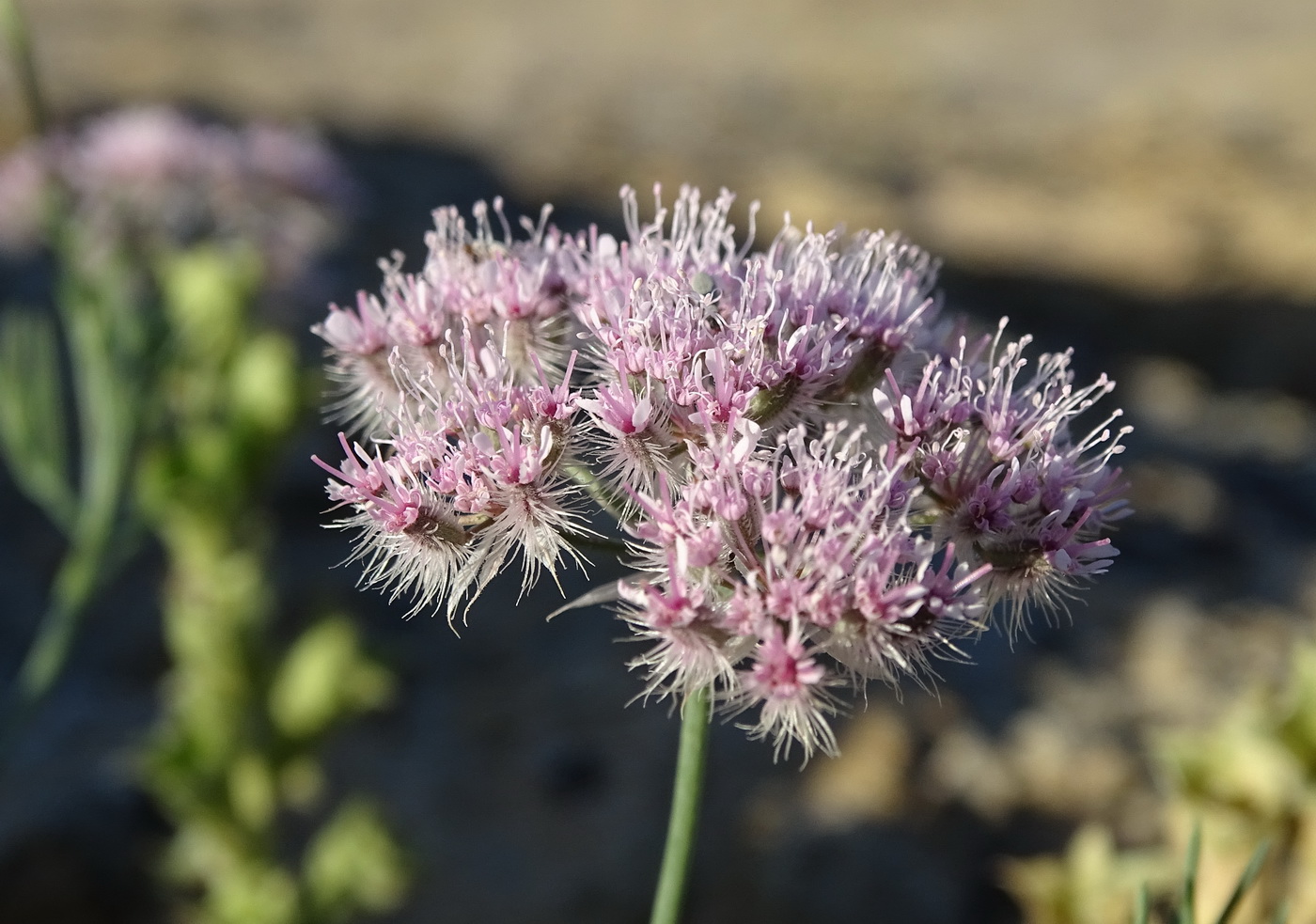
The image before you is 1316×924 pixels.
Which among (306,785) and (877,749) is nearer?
(306,785)

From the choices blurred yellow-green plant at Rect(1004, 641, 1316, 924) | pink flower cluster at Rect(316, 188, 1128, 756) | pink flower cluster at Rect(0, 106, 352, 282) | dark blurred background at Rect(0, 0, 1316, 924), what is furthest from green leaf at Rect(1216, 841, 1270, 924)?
pink flower cluster at Rect(0, 106, 352, 282)

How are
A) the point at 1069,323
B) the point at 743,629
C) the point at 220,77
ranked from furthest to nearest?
the point at 220,77 → the point at 1069,323 → the point at 743,629

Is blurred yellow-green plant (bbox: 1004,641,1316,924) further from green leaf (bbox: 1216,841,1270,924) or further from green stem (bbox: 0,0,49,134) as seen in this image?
green stem (bbox: 0,0,49,134)

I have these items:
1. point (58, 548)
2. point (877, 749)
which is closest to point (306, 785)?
point (877, 749)

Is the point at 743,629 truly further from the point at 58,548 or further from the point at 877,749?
the point at 58,548

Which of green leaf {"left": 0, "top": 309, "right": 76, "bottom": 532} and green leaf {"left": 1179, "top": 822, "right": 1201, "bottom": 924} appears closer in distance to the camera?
green leaf {"left": 1179, "top": 822, "right": 1201, "bottom": 924}

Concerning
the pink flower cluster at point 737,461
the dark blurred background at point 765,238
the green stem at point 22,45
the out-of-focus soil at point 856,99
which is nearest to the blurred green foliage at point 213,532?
the dark blurred background at point 765,238
